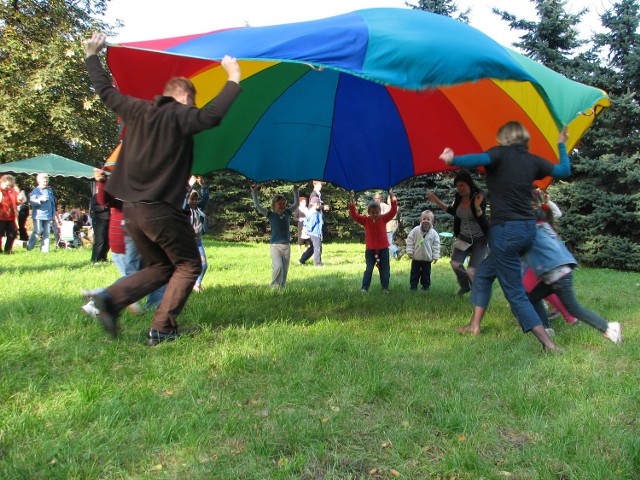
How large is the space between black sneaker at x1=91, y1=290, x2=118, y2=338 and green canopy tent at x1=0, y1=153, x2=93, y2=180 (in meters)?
13.7

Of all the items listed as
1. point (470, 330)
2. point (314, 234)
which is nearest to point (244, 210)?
point (314, 234)

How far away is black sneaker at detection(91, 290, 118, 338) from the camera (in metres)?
3.84

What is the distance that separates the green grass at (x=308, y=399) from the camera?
8.13 feet

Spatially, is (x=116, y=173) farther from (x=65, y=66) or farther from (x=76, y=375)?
(x=65, y=66)

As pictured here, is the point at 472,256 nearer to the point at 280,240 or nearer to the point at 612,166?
the point at 280,240

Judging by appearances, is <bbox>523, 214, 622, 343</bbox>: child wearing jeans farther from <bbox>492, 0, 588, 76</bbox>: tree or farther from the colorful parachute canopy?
<bbox>492, 0, 588, 76</bbox>: tree

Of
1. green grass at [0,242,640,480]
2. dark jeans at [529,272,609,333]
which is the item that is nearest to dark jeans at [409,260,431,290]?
green grass at [0,242,640,480]

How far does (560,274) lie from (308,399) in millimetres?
2673

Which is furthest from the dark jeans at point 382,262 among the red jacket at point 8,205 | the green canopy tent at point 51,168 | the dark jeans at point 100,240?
the green canopy tent at point 51,168

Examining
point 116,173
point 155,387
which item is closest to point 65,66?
point 116,173

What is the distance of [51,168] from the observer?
55.0 ft

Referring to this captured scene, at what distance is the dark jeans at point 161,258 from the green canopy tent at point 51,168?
44.7ft

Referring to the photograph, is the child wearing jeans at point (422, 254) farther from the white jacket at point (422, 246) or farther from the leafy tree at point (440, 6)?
the leafy tree at point (440, 6)

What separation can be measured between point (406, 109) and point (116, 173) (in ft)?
13.6
